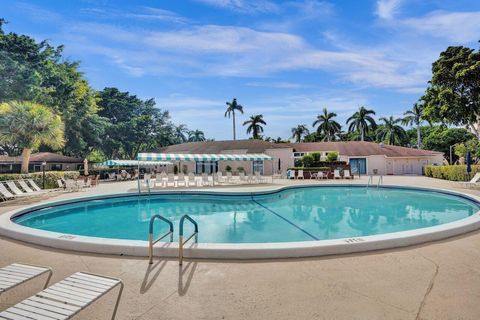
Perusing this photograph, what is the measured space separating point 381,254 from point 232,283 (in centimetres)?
283

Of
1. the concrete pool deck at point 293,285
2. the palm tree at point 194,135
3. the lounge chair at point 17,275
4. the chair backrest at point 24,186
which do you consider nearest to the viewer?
the lounge chair at point 17,275

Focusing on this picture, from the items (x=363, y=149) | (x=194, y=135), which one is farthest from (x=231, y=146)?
(x=194, y=135)

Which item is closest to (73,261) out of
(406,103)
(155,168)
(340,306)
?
(340,306)

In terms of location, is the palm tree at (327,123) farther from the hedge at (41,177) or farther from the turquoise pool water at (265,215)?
the hedge at (41,177)

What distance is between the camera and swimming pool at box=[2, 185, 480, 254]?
27.0 ft

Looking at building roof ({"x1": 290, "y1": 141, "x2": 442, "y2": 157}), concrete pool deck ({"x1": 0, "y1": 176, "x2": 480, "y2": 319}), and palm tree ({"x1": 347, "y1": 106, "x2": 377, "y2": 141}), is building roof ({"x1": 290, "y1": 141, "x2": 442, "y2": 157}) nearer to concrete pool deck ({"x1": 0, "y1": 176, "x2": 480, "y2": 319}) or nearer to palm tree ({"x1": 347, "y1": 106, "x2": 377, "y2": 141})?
palm tree ({"x1": 347, "y1": 106, "x2": 377, "y2": 141})

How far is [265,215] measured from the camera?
11094 mm

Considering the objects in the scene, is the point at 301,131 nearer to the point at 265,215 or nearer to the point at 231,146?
the point at 231,146

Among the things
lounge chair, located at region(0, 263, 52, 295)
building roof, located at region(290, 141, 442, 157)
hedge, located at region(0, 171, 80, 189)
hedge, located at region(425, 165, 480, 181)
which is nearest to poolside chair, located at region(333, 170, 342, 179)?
hedge, located at region(425, 165, 480, 181)

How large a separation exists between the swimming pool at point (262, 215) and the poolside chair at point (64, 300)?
221 centimetres

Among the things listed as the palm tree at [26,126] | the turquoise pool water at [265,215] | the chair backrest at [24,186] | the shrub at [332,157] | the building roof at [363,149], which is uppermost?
the palm tree at [26,126]

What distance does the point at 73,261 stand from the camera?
4.80 metres

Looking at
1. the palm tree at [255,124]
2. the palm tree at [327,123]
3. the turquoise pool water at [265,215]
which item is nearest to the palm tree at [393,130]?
the palm tree at [327,123]

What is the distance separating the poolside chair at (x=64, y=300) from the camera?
7.81 feet
